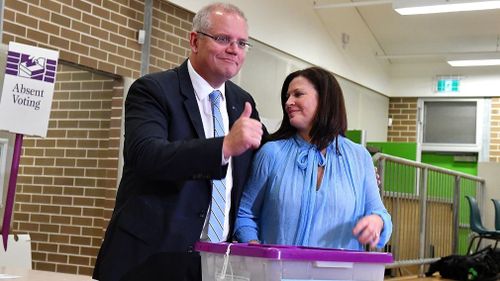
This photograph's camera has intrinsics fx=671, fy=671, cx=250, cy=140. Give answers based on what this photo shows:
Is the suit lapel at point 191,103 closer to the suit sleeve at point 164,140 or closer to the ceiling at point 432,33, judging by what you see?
the suit sleeve at point 164,140

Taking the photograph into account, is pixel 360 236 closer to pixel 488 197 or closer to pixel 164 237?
pixel 164 237

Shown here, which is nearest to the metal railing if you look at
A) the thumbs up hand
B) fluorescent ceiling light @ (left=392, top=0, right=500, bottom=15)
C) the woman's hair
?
fluorescent ceiling light @ (left=392, top=0, right=500, bottom=15)

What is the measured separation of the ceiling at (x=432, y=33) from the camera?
9.95m

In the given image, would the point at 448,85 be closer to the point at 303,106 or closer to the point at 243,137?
the point at 303,106

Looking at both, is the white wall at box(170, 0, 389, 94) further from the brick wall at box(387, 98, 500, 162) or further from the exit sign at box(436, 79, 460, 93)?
the exit sign at box(436, 79, 460, 93)

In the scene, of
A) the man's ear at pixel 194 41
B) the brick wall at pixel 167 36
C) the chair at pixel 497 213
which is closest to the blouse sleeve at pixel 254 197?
the man's ear at pixel 194 41

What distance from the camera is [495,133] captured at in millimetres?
10711

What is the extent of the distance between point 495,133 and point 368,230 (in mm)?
9618

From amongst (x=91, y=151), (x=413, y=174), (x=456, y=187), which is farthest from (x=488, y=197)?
(x=91, y=151)

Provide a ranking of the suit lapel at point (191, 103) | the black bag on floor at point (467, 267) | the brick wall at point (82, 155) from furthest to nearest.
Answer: the black bag on floor at point (467, 267) < the brick wall at point (82, 155) < the suit lapel at point (191, 103)

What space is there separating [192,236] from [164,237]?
7 cm

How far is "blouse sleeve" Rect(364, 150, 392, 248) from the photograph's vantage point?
6.30 ft

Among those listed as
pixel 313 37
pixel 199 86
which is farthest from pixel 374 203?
pixel 313 37

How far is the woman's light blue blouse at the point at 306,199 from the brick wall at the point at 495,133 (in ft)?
30.8
